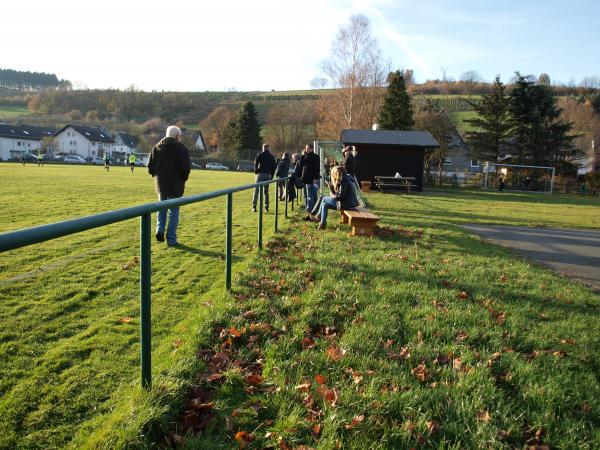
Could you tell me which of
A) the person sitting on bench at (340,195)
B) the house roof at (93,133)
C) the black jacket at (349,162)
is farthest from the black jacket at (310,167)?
the house roof at (93,133)

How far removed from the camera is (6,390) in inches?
109

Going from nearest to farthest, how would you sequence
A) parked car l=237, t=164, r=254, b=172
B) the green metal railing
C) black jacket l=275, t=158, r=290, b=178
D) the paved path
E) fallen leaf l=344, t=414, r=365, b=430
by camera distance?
1. the green metal railing
2. fallen leaf l=344, t=414, r=365, b=430
3. the paved path
4. black jacket l=275, t=158, r=290, b=178
5. parked car l=237, t=164, r=254, b=172

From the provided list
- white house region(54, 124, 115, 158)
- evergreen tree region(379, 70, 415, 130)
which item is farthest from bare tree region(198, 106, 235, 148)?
evergreen tree region(379, 70, 415, 130)

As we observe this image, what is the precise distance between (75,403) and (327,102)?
41398mm

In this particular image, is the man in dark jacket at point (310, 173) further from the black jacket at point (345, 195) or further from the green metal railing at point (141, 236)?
the green metal railing at point (141, 236)

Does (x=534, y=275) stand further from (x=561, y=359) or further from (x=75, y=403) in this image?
(x=75, y=403)

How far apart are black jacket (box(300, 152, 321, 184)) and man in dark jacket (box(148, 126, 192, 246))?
4.78 metres

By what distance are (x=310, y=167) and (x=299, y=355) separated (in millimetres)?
8746

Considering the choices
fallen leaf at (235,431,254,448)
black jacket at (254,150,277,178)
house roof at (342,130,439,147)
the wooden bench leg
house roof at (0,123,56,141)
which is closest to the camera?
fallen leaf at (235,431,254,448)

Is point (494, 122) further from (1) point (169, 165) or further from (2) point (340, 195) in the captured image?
(1) point (169, 165)

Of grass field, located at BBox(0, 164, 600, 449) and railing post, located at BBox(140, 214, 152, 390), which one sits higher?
railing post, located at BBox(140, 214, 152, 390)

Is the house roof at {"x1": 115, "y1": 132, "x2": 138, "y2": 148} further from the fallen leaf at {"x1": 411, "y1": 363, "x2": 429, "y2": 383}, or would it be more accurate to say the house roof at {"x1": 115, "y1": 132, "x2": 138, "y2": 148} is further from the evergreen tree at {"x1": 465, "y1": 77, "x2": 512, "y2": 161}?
the fallen leaf at {"x1": 411, "y1": 363, "x2": 429, "y2": 383}

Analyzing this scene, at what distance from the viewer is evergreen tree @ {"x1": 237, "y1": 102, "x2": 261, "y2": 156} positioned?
7212 centimetres

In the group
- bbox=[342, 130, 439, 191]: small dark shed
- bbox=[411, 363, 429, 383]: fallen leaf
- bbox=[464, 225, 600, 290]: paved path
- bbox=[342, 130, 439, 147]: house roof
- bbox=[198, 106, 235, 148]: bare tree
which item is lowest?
bbox=[411, 363, 429, 383]: fallen leaf
